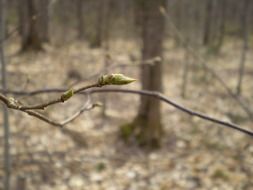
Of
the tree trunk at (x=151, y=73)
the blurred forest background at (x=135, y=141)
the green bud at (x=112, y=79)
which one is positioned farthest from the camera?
the tree trunk at (x=151, y=73)

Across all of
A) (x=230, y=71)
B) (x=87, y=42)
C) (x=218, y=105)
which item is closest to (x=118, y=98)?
(x=218, y=105)

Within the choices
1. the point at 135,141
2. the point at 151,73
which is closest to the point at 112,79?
the point at 151,73

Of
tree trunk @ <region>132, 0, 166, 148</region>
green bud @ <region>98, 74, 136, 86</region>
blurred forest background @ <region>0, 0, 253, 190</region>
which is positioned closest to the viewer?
green bud @ <region>98, 74, 136, 86</region>

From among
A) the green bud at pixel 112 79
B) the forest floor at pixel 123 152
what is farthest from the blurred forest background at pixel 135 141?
the green bud at pixel 112 79

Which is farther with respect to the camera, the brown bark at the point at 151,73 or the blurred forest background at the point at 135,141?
the brown bark at the point at 151,73

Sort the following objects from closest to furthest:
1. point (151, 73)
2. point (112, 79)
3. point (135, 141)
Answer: point (112, 79) → point (151, 73) → point (135, 141)

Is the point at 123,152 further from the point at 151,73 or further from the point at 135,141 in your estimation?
the point at 151,73

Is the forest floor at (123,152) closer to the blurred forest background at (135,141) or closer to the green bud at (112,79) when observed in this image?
the blurred forest background at (135,141)

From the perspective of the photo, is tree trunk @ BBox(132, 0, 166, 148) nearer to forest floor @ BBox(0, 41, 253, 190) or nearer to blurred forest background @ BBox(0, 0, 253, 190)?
blurred forest background @ BBox(0, 0, 253, 190)

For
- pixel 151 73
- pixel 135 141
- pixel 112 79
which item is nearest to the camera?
pixel 112 79


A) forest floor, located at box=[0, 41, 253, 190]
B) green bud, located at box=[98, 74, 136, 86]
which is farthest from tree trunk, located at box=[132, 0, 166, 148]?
green bud, located at box=[98, 74, 136, 86]
